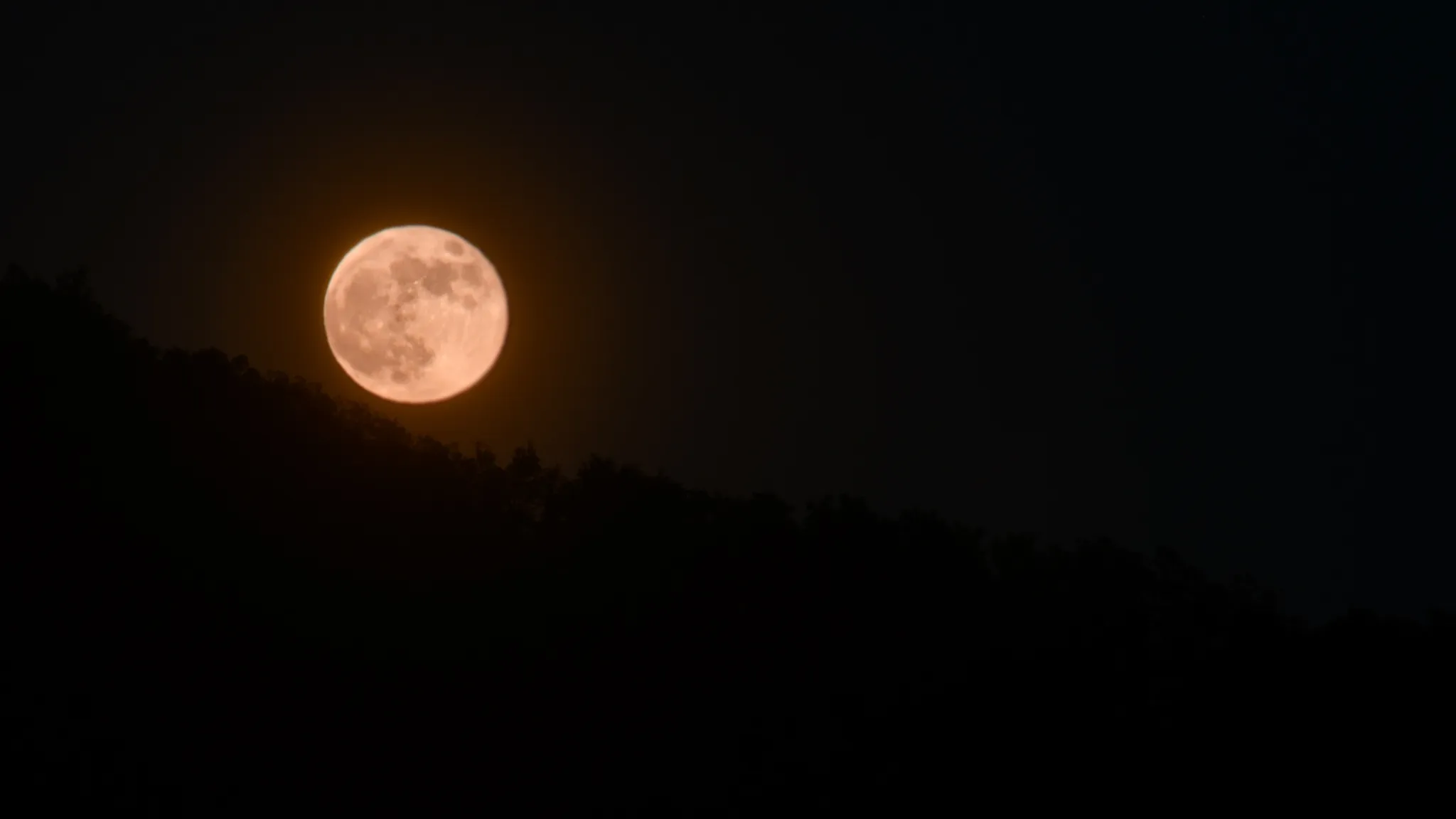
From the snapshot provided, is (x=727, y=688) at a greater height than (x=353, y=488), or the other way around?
(x=353, y=488)

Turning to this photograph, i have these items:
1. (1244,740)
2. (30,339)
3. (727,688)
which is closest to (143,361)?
(30,339)

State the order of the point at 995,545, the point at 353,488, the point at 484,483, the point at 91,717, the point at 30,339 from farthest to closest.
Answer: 1. the point at 995,545
2. the point at 484,483
3. the point at 353,488
4. the point at 30,339
5. the point at 91,717

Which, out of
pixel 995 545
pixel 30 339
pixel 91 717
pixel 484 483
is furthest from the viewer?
pixel 995 545

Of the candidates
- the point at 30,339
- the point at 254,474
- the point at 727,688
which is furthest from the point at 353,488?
the point at 727,688

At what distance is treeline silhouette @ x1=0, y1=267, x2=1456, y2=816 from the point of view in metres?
16.3

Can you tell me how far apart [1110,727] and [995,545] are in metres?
4.26

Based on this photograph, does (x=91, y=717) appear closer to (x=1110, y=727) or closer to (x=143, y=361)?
(x=143, y=361)

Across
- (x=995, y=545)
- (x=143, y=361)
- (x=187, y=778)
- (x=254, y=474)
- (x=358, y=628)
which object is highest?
(x=995, y=545)

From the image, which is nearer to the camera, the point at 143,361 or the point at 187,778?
the point at 187,778

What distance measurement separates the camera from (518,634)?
19203 millimetres

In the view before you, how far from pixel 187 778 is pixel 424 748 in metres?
3.27

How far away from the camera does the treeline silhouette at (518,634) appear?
16281 millimetres

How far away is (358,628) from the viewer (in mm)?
18094

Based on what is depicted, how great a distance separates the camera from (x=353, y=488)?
19859 millimetres
